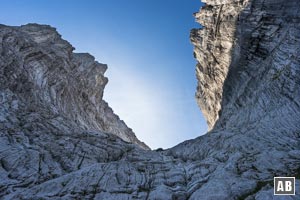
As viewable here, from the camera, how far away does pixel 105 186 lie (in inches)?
1003

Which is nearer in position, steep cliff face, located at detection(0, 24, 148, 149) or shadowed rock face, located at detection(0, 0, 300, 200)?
shadowed rock face, located at detection(0, 0, 300, 200)

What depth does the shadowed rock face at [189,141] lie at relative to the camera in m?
24.4

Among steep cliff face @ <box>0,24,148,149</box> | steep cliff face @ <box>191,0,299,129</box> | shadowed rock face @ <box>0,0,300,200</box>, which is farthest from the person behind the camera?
steep cliff face @ <box>0,24,148,149</box>

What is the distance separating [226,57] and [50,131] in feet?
147

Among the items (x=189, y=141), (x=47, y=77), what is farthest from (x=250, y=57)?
(x=47, y=77)

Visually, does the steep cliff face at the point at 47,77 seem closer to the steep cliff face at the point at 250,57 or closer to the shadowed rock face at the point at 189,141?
the shadowed rock face at the point at 189,141

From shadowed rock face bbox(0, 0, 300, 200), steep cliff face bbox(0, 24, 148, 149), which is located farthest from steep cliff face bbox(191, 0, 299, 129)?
steep cliff face bbox(0, 24, 148, 149)

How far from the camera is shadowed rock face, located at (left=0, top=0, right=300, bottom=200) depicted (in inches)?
962

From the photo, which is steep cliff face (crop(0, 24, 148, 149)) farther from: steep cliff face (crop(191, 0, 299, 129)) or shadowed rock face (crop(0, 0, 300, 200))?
steep cliff face (crop(191, 0, 299, 129))

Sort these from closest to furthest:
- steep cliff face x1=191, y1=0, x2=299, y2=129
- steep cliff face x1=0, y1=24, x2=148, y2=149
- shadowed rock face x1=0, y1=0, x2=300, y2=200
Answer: shadowed rock face x1=0, y1=0, x2=300, y2=200
steep cliff face x1=191, y1=0, x2=299, y2=129
steep cliff face x1=0, y1=24, x2=148, y2=149

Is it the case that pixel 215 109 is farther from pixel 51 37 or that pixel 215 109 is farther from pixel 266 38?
pixel 51 37

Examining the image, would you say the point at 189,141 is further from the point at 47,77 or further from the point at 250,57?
the point at 47,77

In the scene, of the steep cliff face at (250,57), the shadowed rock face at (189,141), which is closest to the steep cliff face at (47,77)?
the shadowed rock face at (189,141)

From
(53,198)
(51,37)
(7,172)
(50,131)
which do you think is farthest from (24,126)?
(51,37)
